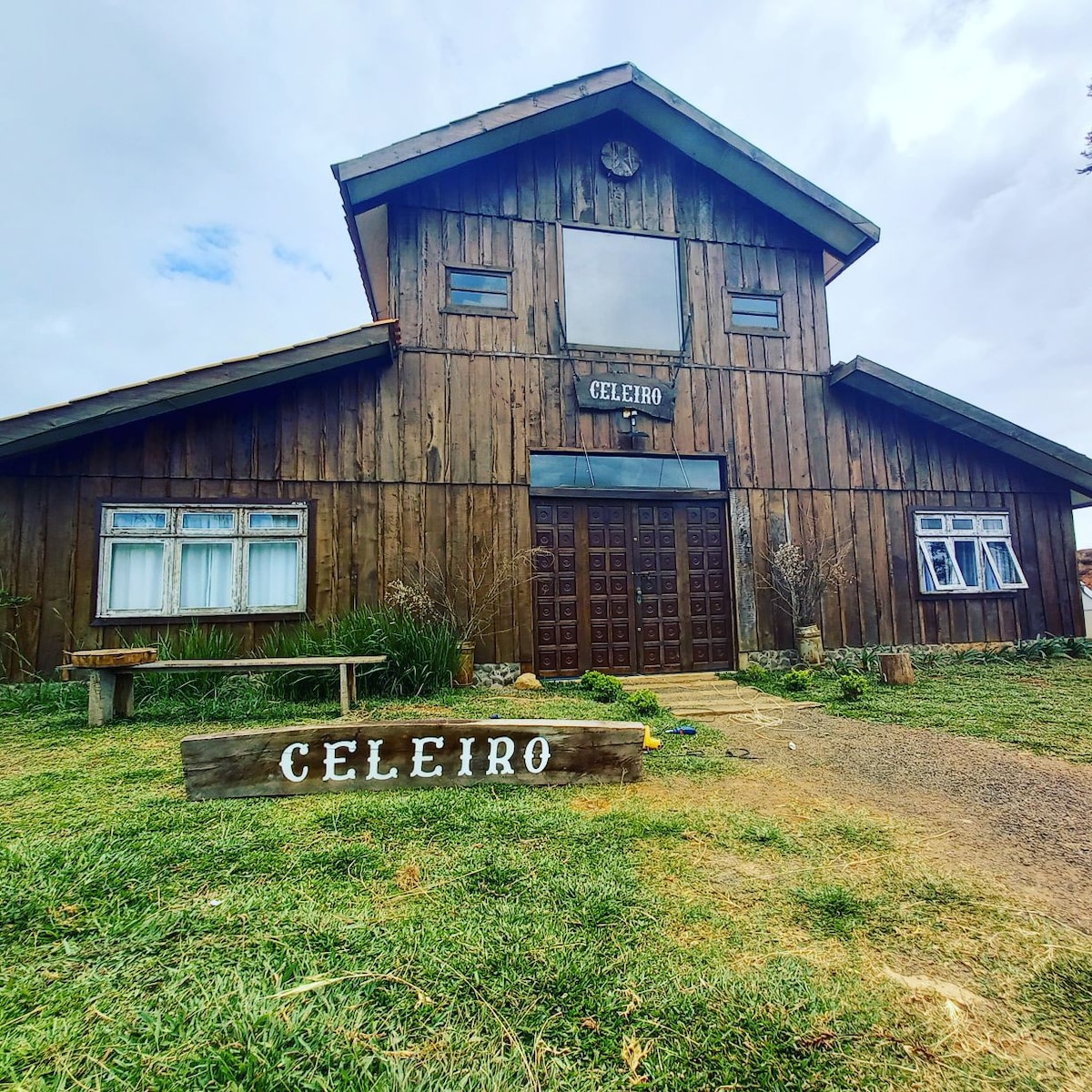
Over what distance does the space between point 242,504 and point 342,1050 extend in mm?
6982

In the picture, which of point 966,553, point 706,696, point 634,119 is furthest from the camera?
point 966,553

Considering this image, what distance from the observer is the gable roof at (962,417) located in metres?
8.73

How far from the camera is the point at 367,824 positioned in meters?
2.88

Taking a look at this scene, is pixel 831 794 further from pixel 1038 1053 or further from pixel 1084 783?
pixel 1038 1053

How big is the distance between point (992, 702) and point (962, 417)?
4695 mm

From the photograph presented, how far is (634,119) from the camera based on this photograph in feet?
29.6

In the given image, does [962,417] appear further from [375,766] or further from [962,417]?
[375,766]

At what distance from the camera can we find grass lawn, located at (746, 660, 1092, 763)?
4.87 metres

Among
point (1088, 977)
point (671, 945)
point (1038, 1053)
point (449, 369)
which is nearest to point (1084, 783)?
point (1088, 977)

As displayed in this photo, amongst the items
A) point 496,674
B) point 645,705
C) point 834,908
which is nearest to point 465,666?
point 496,674

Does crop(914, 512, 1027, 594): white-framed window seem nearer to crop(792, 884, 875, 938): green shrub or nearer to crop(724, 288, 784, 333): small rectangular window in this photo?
crop(724, 288, 784, 333): small rectangular window

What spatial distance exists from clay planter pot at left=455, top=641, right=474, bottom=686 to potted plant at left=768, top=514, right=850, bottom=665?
4545 mm

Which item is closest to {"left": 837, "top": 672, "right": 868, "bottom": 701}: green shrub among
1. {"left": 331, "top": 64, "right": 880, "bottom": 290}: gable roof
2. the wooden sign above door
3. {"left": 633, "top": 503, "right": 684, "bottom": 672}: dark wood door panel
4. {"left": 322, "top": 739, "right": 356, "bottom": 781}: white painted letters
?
{"left": 633, "top": 503, "right": 684, "bottom": 672}: dark wood door panel

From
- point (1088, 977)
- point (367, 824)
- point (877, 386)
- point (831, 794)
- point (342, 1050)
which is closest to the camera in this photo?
point (342, 1050)
